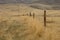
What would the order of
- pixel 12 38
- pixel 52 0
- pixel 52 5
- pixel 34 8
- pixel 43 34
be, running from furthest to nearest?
pixel 52 0
pixel 52 5
pixel 34 8
pixel 43 34
pixel 12 38

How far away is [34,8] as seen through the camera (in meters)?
18.6

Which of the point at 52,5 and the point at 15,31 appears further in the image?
the point at 52,5

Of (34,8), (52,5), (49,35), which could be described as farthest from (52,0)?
(49,35)

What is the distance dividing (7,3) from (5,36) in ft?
45.3

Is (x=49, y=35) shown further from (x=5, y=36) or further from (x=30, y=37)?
(x=5, y=36)

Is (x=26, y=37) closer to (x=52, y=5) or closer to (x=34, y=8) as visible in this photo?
(x=34, y=8)

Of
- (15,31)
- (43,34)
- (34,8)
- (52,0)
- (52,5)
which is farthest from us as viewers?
(52,0)

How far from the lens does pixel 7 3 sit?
21266mm

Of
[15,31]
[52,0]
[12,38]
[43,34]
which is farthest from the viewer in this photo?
[52,0]

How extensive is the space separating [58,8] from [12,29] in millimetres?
11093

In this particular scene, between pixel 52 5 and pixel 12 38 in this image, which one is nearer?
pixel 12 38

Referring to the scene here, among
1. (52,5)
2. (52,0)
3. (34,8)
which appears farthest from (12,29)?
(52,0)

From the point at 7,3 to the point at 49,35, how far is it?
1280 cm

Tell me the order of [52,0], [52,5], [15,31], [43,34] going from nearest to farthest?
[15,31] → [43,34] → [52,5] → [52,0]
